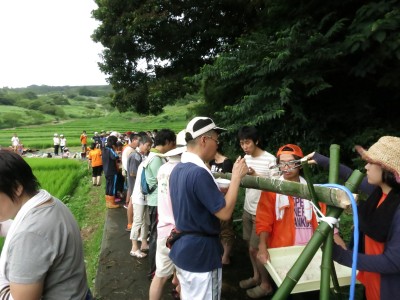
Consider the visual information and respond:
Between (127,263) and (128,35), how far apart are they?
598 cm

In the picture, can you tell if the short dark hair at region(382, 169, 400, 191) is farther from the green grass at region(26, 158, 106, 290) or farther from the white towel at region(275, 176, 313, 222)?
the green grass at region(26, 158, 106, 290)

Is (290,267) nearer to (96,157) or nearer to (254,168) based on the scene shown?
(254,168)

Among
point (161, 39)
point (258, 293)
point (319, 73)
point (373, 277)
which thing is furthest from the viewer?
point (161, 39)

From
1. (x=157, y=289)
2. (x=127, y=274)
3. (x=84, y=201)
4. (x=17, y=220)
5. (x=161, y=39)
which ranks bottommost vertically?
(x=84, y=201)

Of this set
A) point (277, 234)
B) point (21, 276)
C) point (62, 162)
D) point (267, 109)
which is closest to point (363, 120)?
point (267, 109)

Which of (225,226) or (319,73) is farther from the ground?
(319,73)

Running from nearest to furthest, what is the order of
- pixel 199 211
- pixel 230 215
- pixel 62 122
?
pixel 230 215 < pixel 199 211 < pixel 62 122

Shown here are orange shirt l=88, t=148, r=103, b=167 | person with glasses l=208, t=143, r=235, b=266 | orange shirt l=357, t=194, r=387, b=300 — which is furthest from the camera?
orange shirt l=88, t=148, r=103, b=167

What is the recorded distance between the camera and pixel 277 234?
2520 millimetres

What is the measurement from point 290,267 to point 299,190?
0.86 m

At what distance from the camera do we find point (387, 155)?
1549mm

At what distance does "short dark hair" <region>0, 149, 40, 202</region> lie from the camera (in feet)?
4.62

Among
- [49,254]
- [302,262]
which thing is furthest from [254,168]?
[49,254]

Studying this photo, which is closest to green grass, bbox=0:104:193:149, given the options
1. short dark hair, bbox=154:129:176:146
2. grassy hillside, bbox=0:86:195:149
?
grassy hillside, bbox=0:86:195:149
